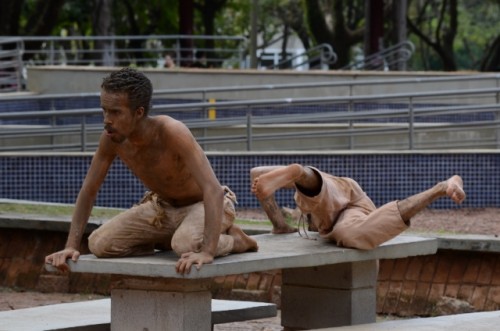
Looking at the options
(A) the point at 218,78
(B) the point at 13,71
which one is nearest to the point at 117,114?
(A) the point at 218,78

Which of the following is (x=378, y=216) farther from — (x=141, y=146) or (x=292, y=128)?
(x=292, y=128)

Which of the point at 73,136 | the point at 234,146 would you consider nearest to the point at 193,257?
the point at 234,146

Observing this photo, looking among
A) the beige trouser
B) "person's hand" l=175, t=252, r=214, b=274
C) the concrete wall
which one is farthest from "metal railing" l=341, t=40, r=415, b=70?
"person's hand" l=175, t=252, r=214, b=274

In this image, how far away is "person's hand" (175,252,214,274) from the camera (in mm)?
7246

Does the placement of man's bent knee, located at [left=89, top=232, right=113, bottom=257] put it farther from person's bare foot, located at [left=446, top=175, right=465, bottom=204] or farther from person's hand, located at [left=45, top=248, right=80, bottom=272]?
person's bare foot, located at [left=446, top=175, right=465, bottom=204]

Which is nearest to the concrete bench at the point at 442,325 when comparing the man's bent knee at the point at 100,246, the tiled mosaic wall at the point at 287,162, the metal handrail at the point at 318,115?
the man's bent knee at the point at 100,246

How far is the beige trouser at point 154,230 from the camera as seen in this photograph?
25.2ft

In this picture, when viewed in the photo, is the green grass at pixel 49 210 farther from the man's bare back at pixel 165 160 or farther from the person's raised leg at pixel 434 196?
the man's bare back at pixel 165 160

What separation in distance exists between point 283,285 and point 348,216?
945mm

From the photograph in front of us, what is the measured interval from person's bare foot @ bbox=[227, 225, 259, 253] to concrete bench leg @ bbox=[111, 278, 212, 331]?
0.96ft

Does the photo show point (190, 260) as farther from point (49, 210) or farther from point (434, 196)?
point (49, 210)

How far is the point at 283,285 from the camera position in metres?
9.17

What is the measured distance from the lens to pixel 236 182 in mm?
16453

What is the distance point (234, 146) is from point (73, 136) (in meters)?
2.71
